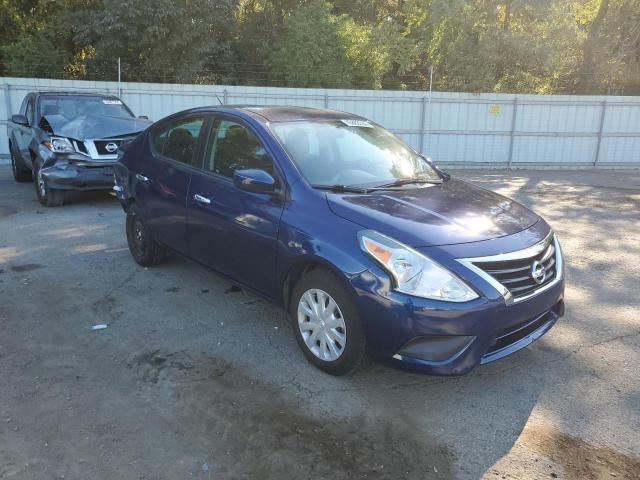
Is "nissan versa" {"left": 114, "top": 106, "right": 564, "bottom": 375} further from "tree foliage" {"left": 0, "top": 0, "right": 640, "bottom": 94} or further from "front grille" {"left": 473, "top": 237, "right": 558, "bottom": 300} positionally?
"tree foliage" {"left": 0, "top": 0, "right": 640, "bottom": 94}

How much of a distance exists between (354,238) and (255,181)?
35.7 inches

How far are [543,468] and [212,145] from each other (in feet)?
10.8

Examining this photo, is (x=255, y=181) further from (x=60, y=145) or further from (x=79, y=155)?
(x=60, y=145)

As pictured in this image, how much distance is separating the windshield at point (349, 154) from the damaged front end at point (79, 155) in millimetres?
4609

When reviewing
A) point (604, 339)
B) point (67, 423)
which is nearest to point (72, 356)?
point (67, 423)

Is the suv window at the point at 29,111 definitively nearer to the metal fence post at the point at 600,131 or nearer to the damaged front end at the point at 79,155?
the damaged front end at the point at 79,155

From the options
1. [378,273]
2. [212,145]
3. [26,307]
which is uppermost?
[212,145]

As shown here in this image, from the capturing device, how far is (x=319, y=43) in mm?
20359

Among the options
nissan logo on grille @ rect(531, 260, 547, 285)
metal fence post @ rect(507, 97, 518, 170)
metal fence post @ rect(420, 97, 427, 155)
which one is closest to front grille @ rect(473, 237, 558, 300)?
nissan logo on grille @ rect(531, 260, 547, 285)

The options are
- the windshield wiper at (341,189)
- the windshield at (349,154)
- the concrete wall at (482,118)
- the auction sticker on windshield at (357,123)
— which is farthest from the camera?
the concrete wall at (482,118)

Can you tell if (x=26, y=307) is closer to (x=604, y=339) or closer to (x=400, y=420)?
(x=400, y=420)

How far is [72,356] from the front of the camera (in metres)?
3.85

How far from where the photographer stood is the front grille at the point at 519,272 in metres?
3.22

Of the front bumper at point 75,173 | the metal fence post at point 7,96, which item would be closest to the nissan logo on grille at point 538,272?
the front bumper at point 75,173
